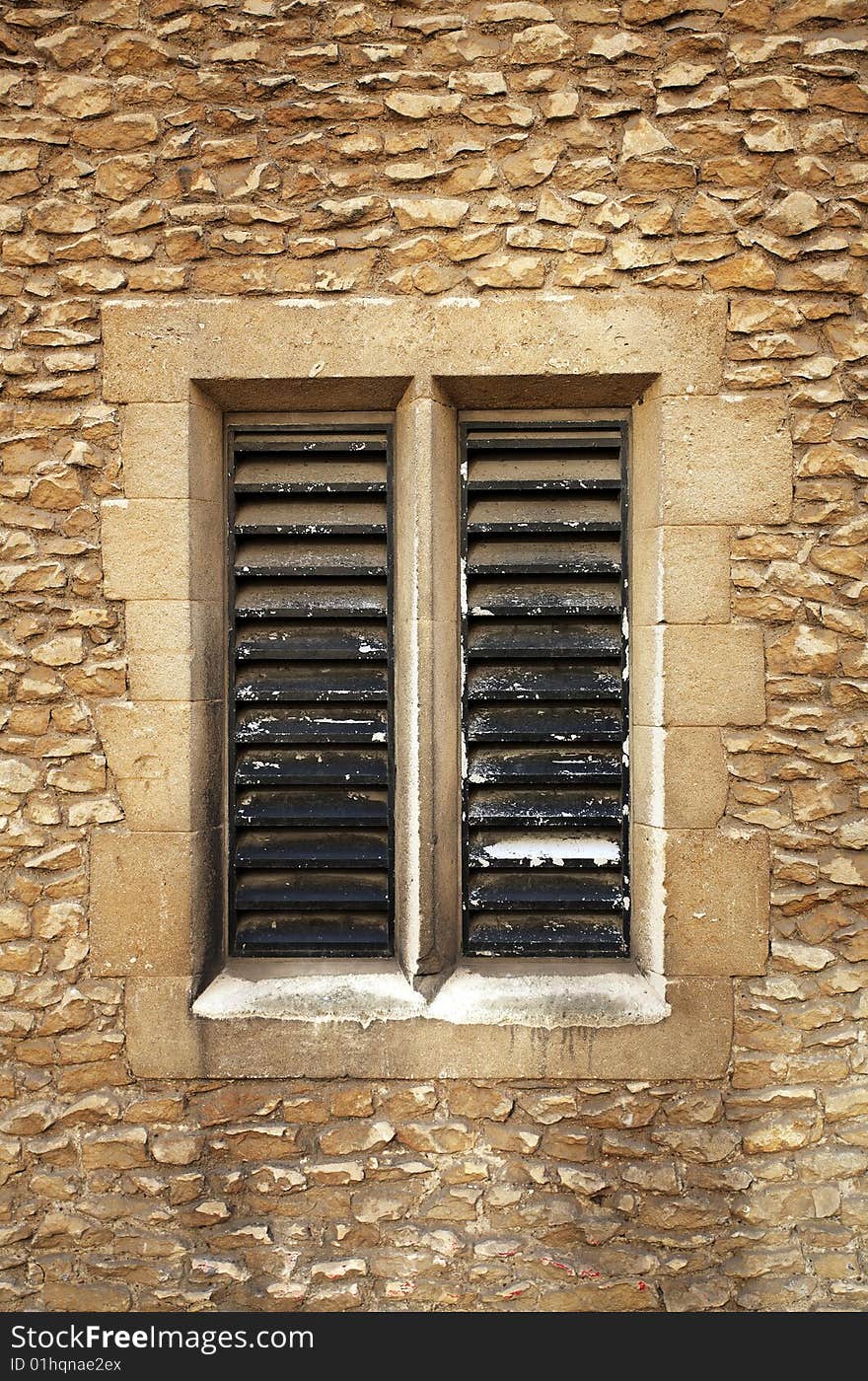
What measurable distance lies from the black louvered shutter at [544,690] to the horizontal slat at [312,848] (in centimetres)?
33

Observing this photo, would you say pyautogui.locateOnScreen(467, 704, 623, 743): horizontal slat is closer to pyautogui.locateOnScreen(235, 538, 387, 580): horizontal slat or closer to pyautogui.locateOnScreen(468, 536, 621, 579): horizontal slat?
pyautogui.locateOnScreen(468, 536, 621, 579): horizontal slat

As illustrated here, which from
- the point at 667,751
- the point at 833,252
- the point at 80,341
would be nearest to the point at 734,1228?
the point at 667,751

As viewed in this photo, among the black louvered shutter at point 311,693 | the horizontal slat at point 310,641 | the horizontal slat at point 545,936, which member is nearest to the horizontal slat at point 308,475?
the black louvered shutter at point 311,693

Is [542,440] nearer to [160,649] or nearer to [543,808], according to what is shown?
[543,808]

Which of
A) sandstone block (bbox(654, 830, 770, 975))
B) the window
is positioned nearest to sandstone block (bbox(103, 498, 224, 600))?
the window

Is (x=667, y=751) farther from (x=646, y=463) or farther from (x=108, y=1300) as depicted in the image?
(x=108, y=1300)

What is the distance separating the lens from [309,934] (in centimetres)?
276

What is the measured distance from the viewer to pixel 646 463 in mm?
2676

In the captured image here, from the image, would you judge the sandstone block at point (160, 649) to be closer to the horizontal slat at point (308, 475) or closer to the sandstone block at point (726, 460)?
the horizontal slat at point (308, 475)

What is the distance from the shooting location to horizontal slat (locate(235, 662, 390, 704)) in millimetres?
2756

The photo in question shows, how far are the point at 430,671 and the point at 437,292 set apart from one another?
46.5 inches

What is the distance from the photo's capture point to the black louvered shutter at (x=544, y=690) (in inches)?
108

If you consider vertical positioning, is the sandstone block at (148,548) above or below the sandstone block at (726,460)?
below

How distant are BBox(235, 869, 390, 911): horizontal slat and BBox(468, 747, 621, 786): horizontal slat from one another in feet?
1.62
